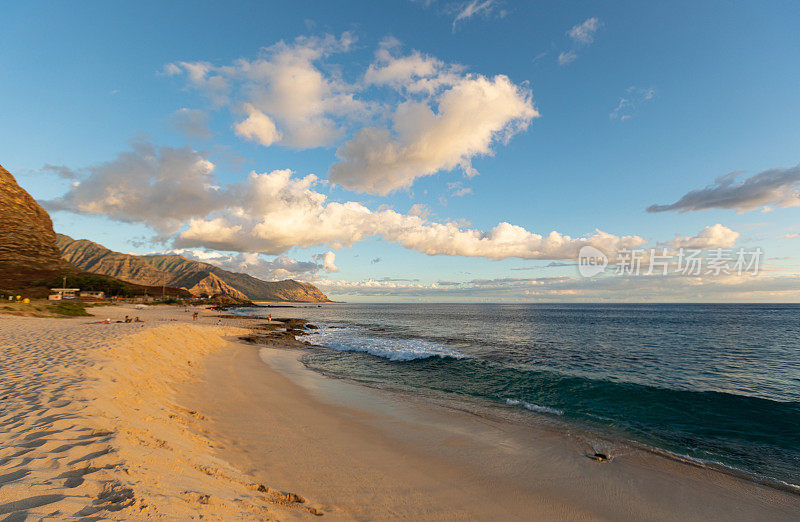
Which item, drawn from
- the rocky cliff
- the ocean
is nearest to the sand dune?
the ocean

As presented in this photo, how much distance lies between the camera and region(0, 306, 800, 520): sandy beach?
4816 mm

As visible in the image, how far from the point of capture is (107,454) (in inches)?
217

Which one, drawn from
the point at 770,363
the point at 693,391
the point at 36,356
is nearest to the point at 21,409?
the point at 36,356

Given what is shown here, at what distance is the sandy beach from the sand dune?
1.3 inches

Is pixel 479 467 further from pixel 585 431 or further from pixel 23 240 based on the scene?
pixel 23 240

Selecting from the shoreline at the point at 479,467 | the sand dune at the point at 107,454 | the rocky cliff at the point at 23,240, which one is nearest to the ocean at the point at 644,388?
the shoreline at the point at 479,467

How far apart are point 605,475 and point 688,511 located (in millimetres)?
1810

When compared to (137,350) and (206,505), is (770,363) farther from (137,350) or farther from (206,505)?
(137,350)

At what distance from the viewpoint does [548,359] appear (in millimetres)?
28688

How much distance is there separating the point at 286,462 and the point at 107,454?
3966 mm

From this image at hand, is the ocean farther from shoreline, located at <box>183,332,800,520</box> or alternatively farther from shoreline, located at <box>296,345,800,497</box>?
shoreline, located at <box>183,332,800,520</box>

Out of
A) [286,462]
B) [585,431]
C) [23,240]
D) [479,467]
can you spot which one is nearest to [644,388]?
[585,431]

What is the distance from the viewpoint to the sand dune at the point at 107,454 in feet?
13.4

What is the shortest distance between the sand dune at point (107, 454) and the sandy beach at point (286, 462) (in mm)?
33
